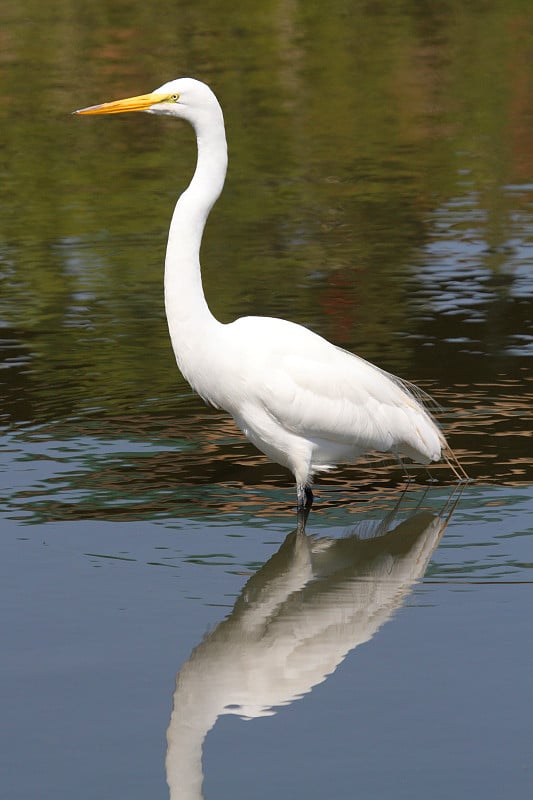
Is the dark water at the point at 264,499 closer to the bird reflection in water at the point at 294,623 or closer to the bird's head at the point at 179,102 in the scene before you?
the bird reflection in water at the point at 294,623

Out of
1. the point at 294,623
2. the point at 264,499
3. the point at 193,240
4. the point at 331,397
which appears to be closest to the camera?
the point at 294,623

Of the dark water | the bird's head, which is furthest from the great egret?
the dark water

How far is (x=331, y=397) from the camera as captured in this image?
6.63 meters

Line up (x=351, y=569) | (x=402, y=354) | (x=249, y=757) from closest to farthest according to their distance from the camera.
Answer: (x=249, y=757)
(x=351, y=569)
(x=402, y=354)

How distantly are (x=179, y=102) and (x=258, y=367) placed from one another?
112cm

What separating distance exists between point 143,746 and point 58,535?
2.01m

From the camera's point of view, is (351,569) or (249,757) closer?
(249,757)

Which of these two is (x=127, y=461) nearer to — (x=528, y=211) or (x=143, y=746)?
(x=143, y=746)

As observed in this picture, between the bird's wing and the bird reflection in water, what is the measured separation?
338 mm

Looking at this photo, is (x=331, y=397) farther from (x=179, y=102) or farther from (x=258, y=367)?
(x=179, y=102)

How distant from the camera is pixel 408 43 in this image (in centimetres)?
2256

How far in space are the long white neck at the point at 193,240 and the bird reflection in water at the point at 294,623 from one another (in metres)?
0.97

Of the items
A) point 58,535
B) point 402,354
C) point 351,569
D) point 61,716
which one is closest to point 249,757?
point 61,716

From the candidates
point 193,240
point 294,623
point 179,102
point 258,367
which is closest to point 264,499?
point 258,367
